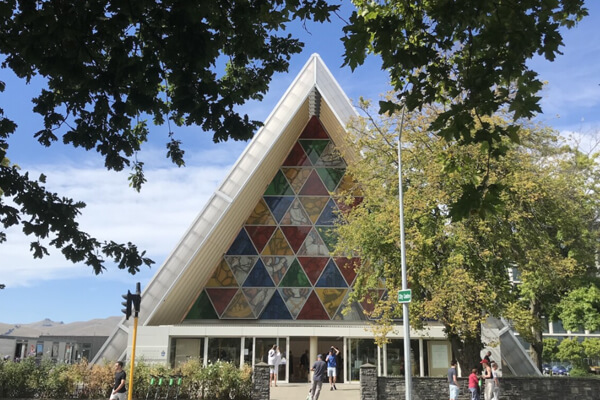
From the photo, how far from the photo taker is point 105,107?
21.8 ft

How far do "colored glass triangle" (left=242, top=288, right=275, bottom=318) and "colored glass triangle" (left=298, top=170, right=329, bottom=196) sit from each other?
5293mm

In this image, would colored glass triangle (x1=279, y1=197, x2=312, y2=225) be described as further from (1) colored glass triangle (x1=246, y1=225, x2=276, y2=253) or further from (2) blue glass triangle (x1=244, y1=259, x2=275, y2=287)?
(2) blue glass triangle (x1=244, y1=259, x2=275, y2=287)

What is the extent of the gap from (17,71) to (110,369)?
43.5ft

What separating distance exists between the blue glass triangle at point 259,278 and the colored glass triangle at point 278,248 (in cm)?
88

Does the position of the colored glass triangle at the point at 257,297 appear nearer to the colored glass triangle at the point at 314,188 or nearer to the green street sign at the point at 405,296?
the colored glass triangle at the point at 314,188

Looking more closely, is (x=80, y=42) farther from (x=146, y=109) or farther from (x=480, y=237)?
(x=480, y=237)

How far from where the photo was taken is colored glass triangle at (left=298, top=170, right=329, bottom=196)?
27.5m

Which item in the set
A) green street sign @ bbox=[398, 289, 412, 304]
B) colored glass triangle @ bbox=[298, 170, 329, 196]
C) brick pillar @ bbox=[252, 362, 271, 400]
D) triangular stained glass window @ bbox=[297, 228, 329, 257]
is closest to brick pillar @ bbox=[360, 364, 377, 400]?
brick pillar @ bbox=[252, 362, 271, 400]

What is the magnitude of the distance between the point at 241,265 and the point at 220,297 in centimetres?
186

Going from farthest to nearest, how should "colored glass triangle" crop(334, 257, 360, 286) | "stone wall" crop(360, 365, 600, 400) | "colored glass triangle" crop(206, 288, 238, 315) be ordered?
"colored glass triangle" crop(334, 257, 360, 286), "colored glass triangle" crop(206, 288, 238, 315), "stone wall" crop(360, 365, 600, 400)

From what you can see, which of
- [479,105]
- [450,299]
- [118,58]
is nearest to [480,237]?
[450,299]

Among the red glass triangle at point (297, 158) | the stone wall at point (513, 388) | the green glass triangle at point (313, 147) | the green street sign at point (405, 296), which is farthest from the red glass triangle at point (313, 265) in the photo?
the green street sign at point (405, 296)

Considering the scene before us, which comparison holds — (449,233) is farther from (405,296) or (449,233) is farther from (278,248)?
(278,248)

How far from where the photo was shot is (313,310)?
25.8 m
